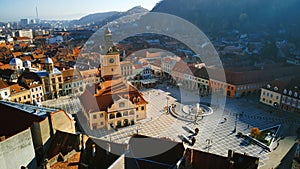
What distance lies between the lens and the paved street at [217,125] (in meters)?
37.9

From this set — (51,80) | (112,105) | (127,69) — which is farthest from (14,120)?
(127,69)

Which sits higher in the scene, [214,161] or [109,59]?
[109,59]

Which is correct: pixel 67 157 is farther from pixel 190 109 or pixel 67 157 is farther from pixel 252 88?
pixel 252 88

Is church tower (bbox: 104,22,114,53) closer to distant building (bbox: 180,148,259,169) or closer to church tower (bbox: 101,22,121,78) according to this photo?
church tower (bbox: 101,22,121,78)

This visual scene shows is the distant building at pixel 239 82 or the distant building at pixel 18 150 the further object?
the distant building at pixel 239 82

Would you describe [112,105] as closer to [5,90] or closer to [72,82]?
[5,90]

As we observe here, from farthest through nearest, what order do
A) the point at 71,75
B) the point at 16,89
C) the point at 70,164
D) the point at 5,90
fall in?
1. the point at 71,75
2. the point at 16,89
3. the point at 5,90
4. the point at 70,164

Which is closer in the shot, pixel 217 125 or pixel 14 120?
pixel 14 120

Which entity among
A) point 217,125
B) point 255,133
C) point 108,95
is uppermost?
point 108,95

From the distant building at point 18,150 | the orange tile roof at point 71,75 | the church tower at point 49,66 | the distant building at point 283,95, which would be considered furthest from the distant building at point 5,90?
the distant building at point 283,95

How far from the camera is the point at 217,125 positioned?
45781 millimetres

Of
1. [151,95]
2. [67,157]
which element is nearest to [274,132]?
[151,95]

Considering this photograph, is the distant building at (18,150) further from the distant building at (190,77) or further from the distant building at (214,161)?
the distant building at (190,77)

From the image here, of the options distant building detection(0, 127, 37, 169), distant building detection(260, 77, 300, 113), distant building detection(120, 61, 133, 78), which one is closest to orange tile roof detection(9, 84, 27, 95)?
distant building detection(120, 61, 133, 78)
